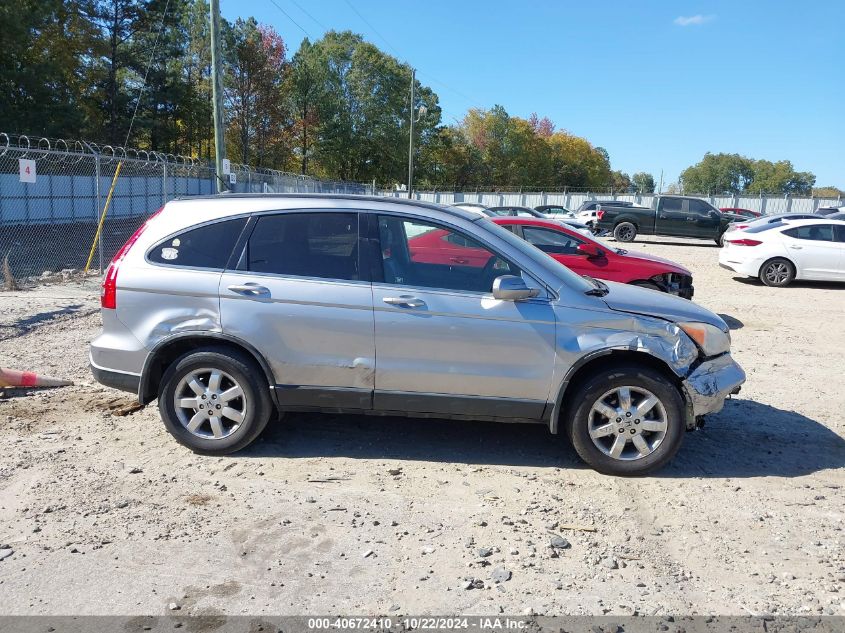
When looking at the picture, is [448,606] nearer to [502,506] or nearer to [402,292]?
[502,506]

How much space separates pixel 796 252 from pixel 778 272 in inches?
20.7

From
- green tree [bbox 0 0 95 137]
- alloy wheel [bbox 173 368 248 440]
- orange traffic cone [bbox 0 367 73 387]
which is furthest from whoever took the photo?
green tree [bbox 0 0 95 137]

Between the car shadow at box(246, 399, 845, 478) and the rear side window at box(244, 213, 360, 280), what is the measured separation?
4.25 feet

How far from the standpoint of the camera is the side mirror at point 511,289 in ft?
13.8

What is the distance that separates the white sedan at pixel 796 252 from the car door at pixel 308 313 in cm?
1211

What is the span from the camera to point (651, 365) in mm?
4344

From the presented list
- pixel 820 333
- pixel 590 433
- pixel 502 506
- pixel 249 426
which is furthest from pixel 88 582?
pixel 820 333

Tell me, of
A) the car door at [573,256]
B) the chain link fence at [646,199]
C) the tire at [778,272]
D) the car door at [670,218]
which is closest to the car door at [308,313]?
the car door at [573,256]

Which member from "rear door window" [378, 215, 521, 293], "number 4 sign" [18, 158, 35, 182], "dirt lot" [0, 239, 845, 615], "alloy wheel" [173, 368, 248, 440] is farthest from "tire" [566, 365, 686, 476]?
"number 4 sign" [18, 158, 35, 182]

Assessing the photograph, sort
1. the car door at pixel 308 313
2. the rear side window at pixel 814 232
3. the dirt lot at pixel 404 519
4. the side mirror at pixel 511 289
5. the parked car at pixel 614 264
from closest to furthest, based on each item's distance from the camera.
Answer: the dirt lot at pixel 404 519, the side mirror at pixel 511 289, the car door at pixel 308 313, the parked car at pixel 614 264, the rear side window at pixel 814 232

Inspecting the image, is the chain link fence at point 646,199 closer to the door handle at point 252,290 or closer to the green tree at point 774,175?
the door handle at point 252,290

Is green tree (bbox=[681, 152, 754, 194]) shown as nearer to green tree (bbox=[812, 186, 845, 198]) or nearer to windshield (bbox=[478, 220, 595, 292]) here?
green tree (bbox=[812, 186, 845, 198])

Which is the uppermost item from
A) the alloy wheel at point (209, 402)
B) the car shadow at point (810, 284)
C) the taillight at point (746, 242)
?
the taillight at point (746, 242)

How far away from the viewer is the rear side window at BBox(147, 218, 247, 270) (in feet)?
14.9
